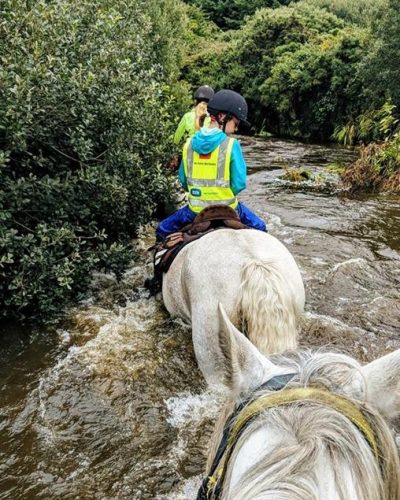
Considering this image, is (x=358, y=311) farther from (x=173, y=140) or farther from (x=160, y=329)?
(x=173, y=140)

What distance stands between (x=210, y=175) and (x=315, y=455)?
3573mm

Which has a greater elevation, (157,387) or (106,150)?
(106,150)

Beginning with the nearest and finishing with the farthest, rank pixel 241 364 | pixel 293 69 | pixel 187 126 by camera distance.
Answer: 1. pixel 241 364
2. pixel 187 126
3. pixel 293 69

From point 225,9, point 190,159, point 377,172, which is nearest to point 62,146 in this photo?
point 190,159

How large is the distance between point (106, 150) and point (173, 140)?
2.20 metres

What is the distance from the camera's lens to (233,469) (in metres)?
1.39

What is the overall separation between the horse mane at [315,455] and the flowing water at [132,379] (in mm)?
1881

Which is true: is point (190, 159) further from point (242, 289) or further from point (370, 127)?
point (370, 127)

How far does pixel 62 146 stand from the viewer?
518cm

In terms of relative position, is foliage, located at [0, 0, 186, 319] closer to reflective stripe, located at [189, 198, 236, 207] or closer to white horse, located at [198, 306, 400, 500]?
reflective stripe, located at [189, 198, 236, 207]

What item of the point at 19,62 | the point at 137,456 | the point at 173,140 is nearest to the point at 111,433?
the point at 137,456

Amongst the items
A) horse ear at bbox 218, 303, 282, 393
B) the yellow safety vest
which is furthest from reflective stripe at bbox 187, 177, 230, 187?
horse ear at bbox 218, 303, 282, 393

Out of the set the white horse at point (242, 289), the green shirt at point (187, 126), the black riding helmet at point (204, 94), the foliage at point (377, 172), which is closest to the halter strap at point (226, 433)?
the white horse at point (242, 289)

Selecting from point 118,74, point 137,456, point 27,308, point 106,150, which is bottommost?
point 137,456
